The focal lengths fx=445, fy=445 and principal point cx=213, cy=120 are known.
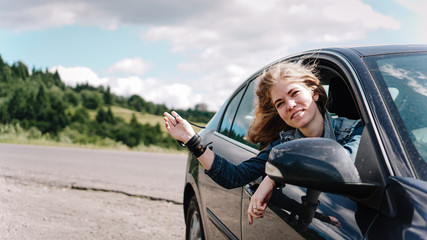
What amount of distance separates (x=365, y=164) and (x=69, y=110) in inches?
3236

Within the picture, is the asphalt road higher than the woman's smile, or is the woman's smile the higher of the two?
the woman's smile

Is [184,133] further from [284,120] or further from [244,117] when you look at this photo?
[244,117]

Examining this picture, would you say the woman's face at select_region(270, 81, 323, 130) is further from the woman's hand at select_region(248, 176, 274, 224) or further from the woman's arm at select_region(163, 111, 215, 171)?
the woman's arm at select_region(163, 111, 215, 171)


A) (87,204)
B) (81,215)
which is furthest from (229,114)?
(87,204)

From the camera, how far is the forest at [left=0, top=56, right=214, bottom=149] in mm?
69812

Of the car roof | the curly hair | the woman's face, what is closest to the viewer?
the car roof

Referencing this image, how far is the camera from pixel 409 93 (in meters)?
1.73

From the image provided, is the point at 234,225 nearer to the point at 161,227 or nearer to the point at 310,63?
the point at 310,63

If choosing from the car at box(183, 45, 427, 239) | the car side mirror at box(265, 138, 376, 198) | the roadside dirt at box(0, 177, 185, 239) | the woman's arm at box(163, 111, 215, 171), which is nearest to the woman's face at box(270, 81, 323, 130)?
the car at box(183, 45, 427, 239)

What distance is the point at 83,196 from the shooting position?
23.9 ft

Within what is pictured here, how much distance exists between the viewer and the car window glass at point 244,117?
2971 mm

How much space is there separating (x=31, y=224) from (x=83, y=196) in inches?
80.7

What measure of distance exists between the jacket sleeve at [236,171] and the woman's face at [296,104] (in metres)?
0.26

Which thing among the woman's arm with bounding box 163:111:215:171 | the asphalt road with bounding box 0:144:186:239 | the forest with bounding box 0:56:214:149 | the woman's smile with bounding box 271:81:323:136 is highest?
the woman's smile with bounding box 271:81:323:136
